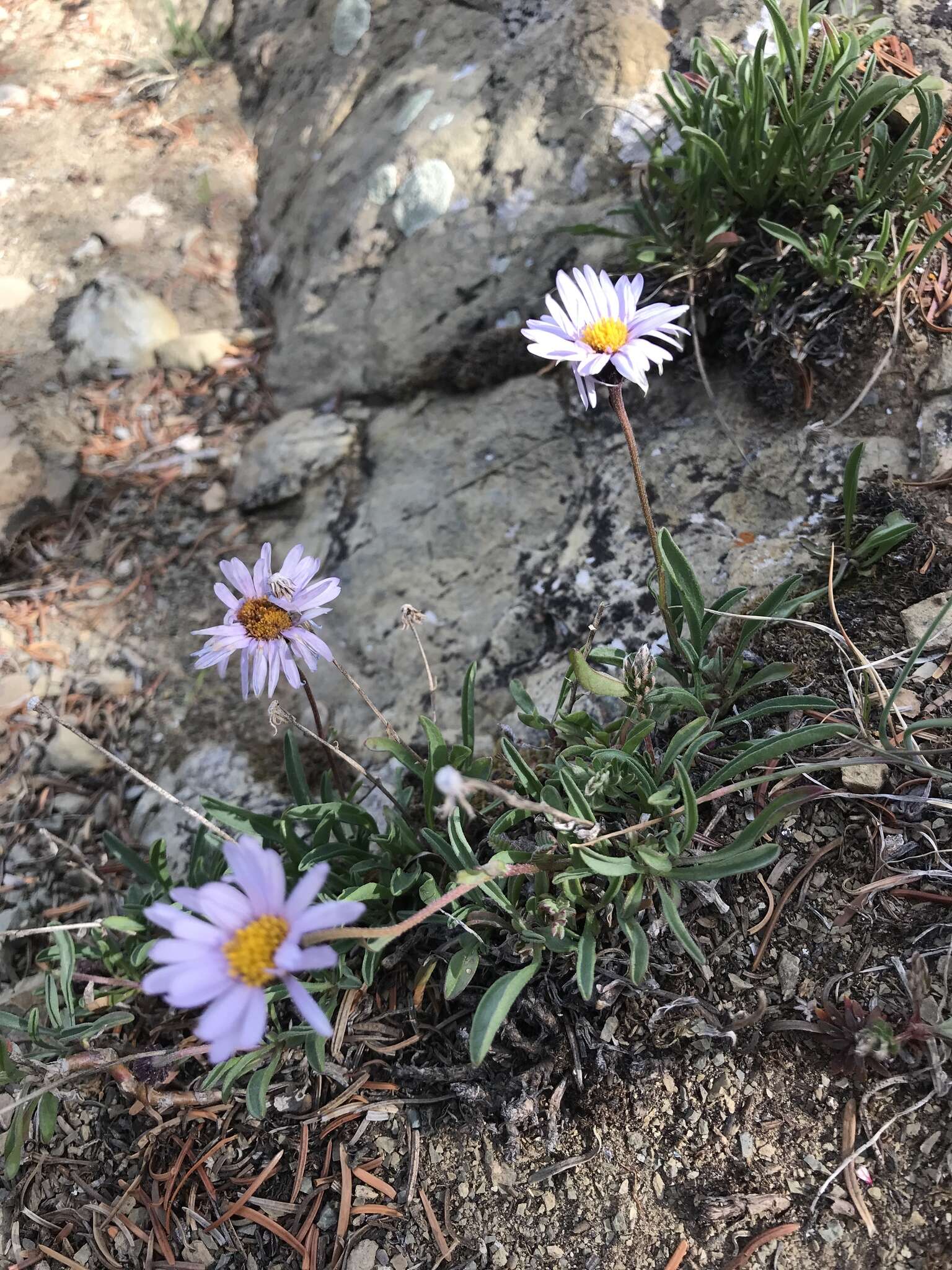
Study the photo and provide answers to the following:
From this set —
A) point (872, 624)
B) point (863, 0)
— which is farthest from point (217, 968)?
point (863, 0)

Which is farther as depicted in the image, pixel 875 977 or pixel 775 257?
pixel 775 257

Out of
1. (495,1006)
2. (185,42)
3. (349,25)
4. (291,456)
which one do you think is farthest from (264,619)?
(185,42)

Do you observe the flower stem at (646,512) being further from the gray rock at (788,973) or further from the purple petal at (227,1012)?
the purple petal at (227,1012)

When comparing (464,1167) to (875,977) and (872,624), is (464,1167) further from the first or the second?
(872,624)

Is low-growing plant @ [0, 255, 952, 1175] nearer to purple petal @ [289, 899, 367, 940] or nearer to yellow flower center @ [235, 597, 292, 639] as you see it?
yellow flower center @ [235, 597, 292, 639]

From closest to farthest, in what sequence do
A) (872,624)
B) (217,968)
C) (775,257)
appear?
(217,968)
(872,624)
(775,257)

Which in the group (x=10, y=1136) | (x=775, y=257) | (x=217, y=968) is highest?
(x=775, y=257)
